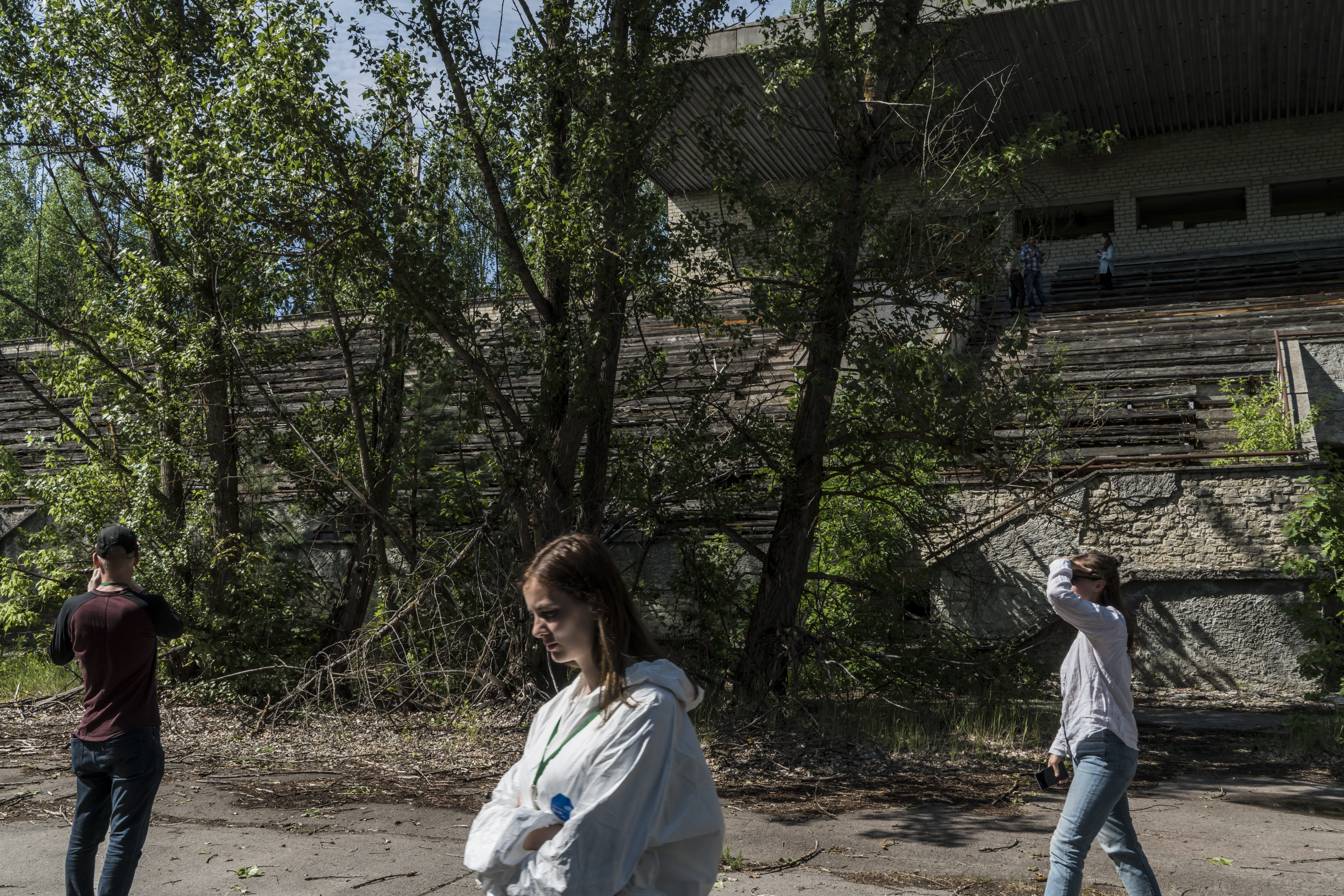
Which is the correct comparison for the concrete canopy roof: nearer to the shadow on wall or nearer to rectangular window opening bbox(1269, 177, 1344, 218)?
rectangular window opening bbox(1269, 177, 1344, 218)

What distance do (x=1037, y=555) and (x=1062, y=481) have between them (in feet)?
5.69

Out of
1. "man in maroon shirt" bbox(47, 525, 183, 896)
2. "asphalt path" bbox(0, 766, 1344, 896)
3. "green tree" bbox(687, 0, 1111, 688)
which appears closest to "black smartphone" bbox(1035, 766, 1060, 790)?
"asphalt path" bbox(0, 766, 1344, 896)

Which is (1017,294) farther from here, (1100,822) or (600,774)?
(600,774)

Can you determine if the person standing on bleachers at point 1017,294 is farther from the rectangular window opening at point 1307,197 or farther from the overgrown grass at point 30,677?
the overgrown grass at point 30,677

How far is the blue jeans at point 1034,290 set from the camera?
20344mm

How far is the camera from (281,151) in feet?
27.1

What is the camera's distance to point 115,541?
4551 mm

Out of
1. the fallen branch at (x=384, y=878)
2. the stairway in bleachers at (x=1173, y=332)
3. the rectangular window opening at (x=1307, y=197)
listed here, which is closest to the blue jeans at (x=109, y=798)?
the fallen branch at (x=384, y=878)

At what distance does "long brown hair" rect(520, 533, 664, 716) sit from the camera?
7.32ft

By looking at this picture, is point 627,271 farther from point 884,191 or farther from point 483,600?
point 483,600

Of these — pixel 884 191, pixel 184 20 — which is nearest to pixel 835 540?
pixel 884 191

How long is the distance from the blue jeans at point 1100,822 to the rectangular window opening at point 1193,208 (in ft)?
74.8

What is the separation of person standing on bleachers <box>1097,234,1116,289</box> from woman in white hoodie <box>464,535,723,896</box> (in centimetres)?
2187

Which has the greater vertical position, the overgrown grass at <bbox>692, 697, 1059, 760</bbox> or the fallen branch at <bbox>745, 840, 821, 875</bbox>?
the fallen branch at <bbox>745, 840, 821, 875</bbox>
